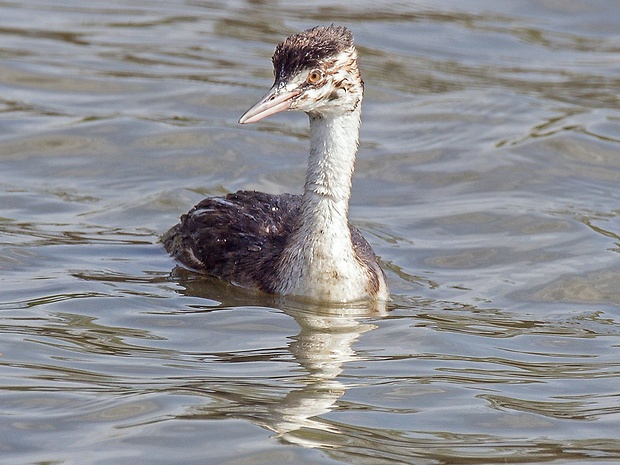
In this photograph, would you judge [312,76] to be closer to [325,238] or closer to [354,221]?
[325,238]

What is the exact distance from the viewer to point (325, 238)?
9719mm

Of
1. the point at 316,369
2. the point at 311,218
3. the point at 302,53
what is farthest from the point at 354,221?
the point at 316,369

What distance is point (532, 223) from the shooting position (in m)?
12.0

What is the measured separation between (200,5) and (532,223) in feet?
24.5

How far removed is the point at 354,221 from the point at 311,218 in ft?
8.47

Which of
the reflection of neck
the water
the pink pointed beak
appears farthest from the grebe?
the reflection of neck

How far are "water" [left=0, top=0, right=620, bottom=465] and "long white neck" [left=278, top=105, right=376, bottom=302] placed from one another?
9.2 inches

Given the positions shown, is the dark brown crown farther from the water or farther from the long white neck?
the water

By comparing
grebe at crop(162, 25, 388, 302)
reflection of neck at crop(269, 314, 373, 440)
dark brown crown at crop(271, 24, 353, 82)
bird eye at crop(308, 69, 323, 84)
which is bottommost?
reflection of neck at crop(269, 314, 373, 440)

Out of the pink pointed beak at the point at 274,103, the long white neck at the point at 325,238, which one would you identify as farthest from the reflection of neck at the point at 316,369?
the pink pointed beak at the point at 274,103

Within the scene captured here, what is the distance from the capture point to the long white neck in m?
9.64

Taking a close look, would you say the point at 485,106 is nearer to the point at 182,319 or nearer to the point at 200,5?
the point at 200,5

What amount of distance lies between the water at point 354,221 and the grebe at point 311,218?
223 millimetres

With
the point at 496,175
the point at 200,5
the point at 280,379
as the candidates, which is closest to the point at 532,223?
the point at 496,175
